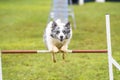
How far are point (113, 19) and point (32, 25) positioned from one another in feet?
10.5

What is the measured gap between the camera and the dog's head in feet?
16.7

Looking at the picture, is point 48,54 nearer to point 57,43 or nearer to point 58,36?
point 57,43

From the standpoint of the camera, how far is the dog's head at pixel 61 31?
509 cm

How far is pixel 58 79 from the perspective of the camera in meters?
6.89

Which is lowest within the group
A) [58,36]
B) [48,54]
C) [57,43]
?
[48,54]

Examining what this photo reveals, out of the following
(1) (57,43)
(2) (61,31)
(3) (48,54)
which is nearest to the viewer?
(2) (61,31)

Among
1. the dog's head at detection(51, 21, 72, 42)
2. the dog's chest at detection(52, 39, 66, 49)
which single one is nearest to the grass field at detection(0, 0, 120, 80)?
the dog's chest at detection(52, 39, 66, 49)

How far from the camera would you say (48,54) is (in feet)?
29.9

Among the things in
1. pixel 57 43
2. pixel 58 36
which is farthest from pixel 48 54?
pixel 58 36

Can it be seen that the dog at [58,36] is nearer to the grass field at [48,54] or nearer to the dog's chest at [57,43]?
the dog's chest at [57,43]

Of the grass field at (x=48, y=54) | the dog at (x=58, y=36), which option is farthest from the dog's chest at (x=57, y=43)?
the grass field at (x=48, y=54)

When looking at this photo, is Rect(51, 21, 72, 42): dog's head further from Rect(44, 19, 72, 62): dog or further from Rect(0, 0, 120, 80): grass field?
Rect(0, 0, 120, 80): grass field

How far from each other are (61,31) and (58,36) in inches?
3.4

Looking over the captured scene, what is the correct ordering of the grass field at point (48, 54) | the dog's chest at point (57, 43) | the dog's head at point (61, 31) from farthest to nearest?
1. the grass field at point (48, 54)
2. the dog's chest at point (57, 43)
3. the dog's head at point (61, 31)
